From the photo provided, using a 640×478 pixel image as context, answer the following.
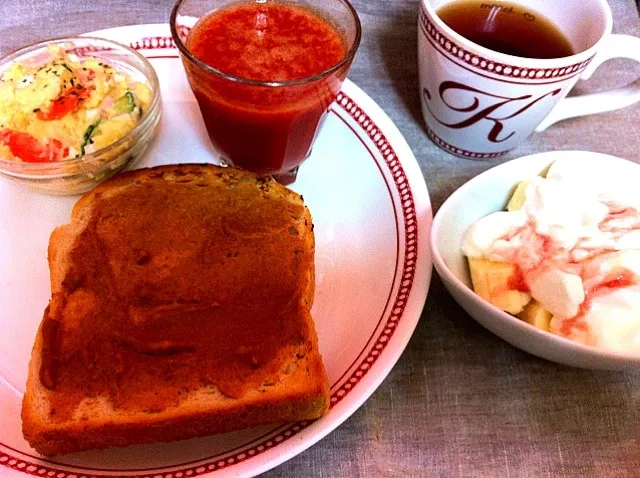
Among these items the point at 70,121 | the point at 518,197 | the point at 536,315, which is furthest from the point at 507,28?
the point at 70,121

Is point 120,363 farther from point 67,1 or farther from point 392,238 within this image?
point 67,1

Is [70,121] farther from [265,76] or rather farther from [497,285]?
[497,285]

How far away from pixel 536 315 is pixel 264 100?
0.85m

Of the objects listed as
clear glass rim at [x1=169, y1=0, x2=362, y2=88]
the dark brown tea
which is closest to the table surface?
clear glass rim at [x1=169, y1=0, x2=362, y2=88]

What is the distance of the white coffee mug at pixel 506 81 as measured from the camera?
141cm

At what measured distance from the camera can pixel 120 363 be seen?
3.74ft

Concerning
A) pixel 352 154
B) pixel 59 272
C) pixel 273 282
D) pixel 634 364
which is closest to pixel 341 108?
pixel 352 154

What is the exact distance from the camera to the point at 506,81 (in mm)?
1426

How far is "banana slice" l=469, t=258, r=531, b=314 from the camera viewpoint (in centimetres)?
125

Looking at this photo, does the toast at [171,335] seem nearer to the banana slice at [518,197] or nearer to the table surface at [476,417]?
the table surface at [476,417]

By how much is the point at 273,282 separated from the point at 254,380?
0.23 m

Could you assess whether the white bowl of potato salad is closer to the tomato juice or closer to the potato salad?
the potato salad

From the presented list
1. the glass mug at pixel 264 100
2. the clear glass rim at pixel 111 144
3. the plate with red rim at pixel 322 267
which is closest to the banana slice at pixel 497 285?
the plate with red rim at pixel 322 267

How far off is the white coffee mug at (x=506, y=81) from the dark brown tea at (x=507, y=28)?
0.02 metres
